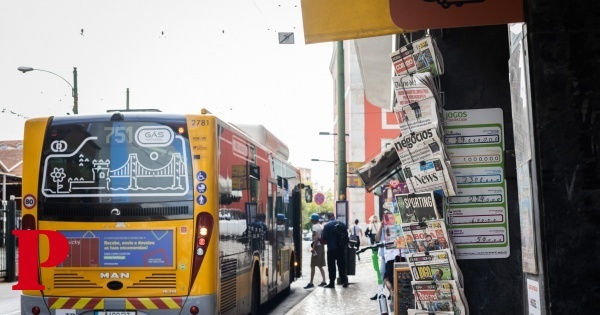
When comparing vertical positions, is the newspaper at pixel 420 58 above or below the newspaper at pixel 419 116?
above

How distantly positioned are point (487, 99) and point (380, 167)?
9.06ft

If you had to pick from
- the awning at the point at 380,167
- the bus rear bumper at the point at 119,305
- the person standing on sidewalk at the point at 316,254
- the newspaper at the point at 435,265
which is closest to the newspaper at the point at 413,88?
the newspaper at the point at 435,265

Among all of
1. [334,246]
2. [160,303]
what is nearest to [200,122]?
[160,303]

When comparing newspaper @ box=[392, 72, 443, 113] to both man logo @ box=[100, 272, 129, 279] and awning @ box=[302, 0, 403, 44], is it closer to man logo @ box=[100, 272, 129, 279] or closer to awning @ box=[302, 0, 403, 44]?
awning @ box=[302, 0, 403, 44]

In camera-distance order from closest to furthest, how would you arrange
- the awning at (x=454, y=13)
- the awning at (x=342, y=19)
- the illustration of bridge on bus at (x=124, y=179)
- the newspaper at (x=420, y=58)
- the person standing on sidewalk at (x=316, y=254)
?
the awning at (x=454, y=13) < the newspaper at (x=420, y=58) < the awning at (x=342, y=19) < the illustration of bridge on bus at (x=124, y=179) < the person standing on sidewalk at (x=316, y=254)

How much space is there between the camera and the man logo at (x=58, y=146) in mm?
9891

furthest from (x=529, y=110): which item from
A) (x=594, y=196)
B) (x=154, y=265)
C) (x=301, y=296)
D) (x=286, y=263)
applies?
(x=301, y=296)

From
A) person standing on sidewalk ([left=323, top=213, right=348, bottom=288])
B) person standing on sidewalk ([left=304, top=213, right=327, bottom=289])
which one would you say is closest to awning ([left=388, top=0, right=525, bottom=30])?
person standing on sidewalk ([left=323, top=213, right=348, bottom=288])

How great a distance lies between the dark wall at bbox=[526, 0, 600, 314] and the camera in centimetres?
395

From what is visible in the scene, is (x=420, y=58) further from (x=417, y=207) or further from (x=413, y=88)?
(x=417, y=207)

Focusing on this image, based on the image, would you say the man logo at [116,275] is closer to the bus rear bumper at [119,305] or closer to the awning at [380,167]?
the bus rear bumper at [119,305]

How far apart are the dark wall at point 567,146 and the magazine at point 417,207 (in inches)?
82.1

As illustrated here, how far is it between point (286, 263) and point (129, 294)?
8.01 meters

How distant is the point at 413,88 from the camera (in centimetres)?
618
